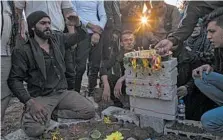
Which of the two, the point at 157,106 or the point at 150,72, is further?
the point at 157,106

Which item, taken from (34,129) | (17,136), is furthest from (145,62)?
(17,136)

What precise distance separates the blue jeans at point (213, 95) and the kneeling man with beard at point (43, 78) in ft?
5.39

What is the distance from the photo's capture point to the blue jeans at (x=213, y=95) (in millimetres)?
3090

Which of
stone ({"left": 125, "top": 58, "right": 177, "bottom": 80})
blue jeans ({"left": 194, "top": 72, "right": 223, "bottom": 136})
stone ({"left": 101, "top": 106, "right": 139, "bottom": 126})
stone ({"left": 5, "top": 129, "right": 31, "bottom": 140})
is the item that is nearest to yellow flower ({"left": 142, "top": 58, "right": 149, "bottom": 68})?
stone ({"left": 125, "top": 58, "right": 177, "bottom": 80})

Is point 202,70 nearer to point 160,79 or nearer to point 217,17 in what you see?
point 160,79

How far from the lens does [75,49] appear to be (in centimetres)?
504

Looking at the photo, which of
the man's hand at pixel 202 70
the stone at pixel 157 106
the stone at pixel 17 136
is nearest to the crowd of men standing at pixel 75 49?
the stone at pixel 17 136

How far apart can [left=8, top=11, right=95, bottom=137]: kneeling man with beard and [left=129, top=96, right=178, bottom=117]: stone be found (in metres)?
0.80

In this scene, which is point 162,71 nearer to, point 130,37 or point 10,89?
point 130,37

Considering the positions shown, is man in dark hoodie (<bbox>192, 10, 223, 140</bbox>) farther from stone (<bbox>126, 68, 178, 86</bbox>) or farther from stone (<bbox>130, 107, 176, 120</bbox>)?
stone (<bbox>130, 107, 176, 120</bbox>)

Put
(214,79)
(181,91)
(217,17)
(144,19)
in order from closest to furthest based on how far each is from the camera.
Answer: (217,17), (214,79), (181,91), (144,19)

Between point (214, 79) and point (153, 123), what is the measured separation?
2.93 ft

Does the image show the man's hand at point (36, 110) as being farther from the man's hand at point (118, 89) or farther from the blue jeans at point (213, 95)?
the blue jeans at point (213, 95)

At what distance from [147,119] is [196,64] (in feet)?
3.65
